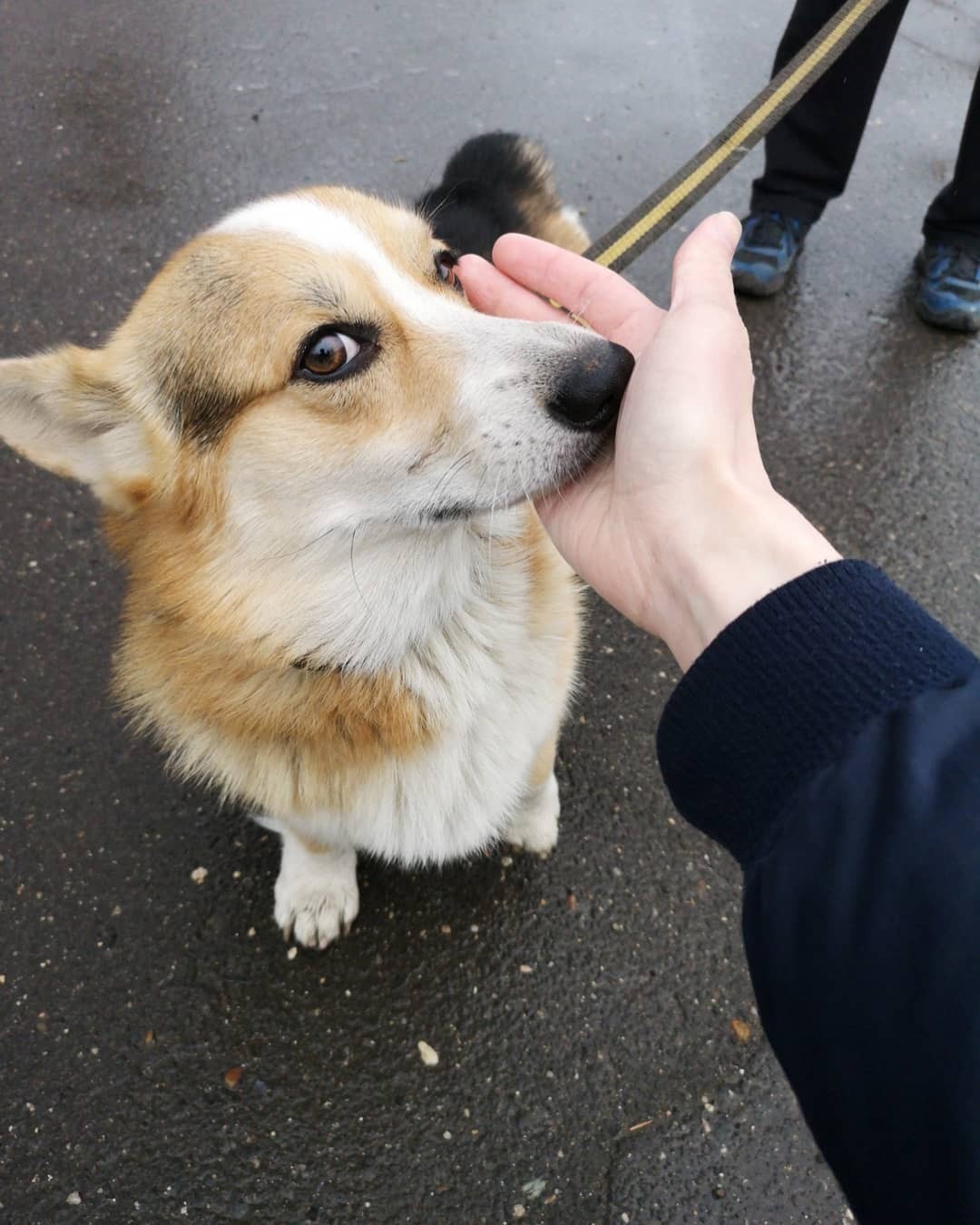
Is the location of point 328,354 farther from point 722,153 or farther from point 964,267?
point 964,267

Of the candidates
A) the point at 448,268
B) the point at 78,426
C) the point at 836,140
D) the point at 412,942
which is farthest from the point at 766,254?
the point at 412,942

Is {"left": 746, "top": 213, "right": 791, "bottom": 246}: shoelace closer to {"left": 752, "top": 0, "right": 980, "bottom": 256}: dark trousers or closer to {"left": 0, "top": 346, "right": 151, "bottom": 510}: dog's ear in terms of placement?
{"left": 752, "top": 0, "right": 980, "bottom": 256}: dark trousers

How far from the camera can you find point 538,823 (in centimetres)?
249

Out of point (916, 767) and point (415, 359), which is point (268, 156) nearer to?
point (415, 359)

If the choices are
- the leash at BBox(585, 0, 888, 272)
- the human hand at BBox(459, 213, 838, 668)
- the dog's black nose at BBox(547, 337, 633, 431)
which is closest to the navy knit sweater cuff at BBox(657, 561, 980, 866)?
the human hand at BBox(459, 213, 838, 668)

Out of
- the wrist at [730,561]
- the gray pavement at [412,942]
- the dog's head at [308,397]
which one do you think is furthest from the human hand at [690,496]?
the gray pavement at [412,942]

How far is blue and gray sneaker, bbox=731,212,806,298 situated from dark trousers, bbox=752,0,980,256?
6cm

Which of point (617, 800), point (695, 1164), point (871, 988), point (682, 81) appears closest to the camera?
point (871, 988)

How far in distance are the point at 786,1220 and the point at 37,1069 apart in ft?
5.98

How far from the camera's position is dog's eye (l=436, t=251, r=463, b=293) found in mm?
2068

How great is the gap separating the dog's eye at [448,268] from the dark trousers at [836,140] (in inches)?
77.1

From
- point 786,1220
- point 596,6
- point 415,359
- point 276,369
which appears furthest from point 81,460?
point 596,6

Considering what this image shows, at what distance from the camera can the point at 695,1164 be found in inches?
80.7

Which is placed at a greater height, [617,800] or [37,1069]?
[617,800]
